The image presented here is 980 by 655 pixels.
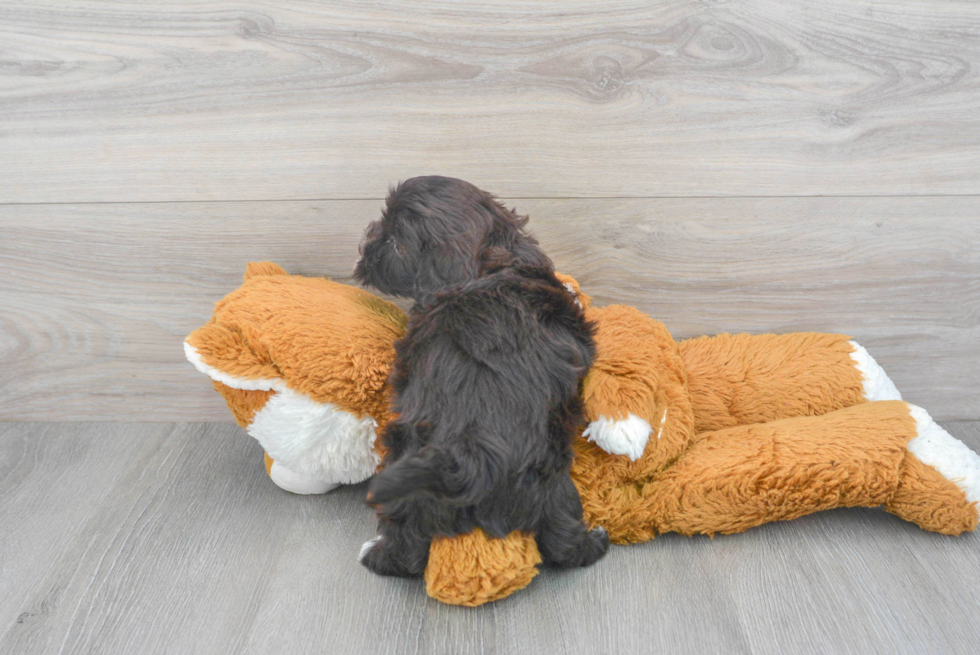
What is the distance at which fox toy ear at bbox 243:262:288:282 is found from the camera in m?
0.94

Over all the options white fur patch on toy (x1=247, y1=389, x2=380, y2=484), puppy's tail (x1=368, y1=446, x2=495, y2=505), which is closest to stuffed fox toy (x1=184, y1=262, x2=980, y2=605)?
white fur patch on toy (x1=247, y1=389, x2=380, y2=484)

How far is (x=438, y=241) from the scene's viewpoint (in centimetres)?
77

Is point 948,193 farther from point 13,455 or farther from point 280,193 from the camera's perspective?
point 13,455

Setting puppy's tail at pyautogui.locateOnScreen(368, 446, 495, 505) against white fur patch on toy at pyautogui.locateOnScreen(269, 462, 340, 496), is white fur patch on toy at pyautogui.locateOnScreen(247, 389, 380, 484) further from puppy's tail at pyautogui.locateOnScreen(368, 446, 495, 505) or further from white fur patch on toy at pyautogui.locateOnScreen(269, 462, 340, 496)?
puppy's tail at pyautogui.locateOnScreen(368, 446, 495, 505)

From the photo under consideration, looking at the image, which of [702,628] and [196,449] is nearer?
[702,628]

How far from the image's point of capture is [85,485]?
3.33ft

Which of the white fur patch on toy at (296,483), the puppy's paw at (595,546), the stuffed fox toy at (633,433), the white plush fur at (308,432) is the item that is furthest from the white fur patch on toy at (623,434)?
the white fur patch on toy at (296,483)

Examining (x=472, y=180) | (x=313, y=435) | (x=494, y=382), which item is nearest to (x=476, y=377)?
(x=494, y=382)

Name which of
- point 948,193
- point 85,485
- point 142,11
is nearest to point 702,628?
point 948,193

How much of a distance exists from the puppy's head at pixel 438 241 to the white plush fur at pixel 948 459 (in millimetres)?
514

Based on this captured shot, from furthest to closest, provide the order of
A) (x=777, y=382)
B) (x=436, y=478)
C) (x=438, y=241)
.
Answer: (x=777, y=382) → (x=438, y=241) → (x=436, y=478)

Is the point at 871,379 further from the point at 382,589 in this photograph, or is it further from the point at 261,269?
the point at 261,269

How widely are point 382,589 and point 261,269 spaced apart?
18.4 inches

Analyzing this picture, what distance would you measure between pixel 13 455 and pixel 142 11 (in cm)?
73
